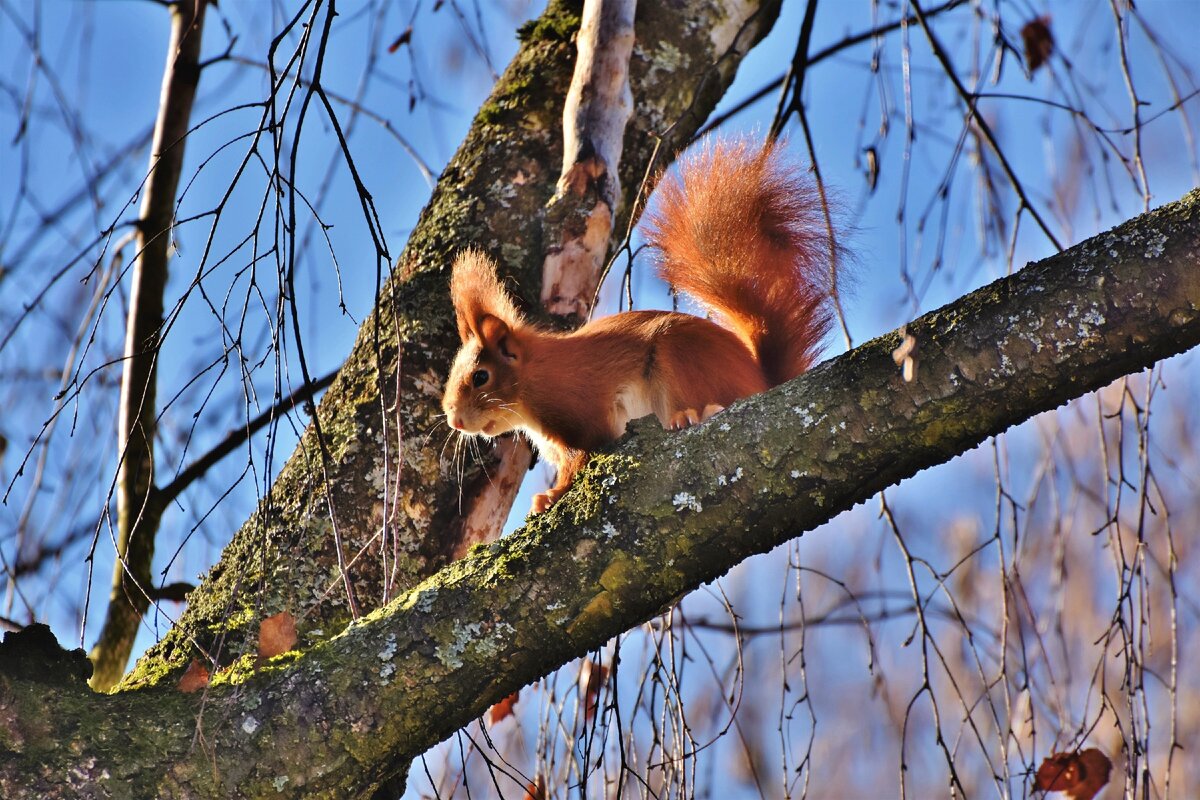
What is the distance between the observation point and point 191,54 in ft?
9.78

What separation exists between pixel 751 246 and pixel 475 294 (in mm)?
601

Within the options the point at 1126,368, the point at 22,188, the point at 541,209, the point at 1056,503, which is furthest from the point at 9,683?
the point at 1056,503

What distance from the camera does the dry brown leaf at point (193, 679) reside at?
5.37 ft

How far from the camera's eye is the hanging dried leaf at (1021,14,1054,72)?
8.55ft

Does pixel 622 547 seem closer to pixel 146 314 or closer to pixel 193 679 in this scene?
pixel 193 679

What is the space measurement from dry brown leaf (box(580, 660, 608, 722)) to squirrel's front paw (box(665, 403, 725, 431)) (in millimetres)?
484

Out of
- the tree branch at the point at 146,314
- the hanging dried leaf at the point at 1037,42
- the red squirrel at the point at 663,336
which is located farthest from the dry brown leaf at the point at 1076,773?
the tree branch at the point at 146,314

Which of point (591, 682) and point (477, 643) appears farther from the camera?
point (591, 682)

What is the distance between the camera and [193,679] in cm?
165

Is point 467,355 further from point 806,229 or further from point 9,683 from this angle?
point 9,683

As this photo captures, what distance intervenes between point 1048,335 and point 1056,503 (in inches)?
32.4

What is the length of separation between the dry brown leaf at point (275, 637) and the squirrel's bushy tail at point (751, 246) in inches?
43.5

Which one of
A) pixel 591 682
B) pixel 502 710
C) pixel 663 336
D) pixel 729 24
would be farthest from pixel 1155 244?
pixel 729 24

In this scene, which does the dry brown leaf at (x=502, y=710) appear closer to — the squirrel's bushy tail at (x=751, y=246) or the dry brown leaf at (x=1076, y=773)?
the squirrel's bushy tail at (x=751, y=246)
